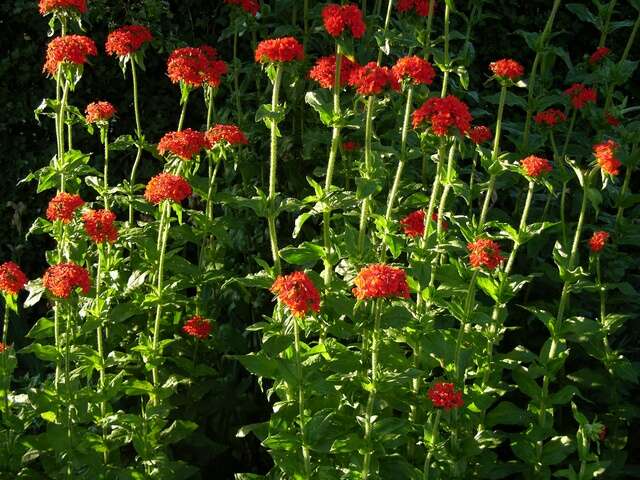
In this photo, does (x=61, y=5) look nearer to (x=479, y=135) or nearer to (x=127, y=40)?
(x=127, y=40)

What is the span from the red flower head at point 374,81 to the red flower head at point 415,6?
2.65 ft

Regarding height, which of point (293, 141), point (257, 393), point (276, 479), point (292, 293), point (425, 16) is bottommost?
point (257, 393)

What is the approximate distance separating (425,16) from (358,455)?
184 cm

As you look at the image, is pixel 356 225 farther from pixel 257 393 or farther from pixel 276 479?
pixel 276 479

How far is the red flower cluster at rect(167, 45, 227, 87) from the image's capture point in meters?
3.56

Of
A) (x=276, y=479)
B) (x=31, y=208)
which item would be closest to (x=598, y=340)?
(x=276, y=479)

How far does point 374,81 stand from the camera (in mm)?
3000

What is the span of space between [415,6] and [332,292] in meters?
1.30

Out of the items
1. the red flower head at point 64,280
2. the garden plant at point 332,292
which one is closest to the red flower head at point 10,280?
the garden plant at point 332,292

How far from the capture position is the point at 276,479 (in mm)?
A: 3287

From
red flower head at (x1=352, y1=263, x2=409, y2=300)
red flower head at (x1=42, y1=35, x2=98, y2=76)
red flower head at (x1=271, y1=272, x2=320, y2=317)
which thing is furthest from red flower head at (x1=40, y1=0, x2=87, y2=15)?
red flower head at (x1=352, y1=263, x2=409, y2=300)

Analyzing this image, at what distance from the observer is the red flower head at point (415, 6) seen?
3.79 meters

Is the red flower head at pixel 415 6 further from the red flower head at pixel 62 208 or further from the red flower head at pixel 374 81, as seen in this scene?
the red flower head at pixel 62 208

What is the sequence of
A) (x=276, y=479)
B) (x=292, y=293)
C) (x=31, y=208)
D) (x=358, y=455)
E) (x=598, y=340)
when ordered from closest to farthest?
(x=292, y=293) → (x=358, y=455) → (x=276, y=479) → (x=598, y=340) → (x=31, y=208)
